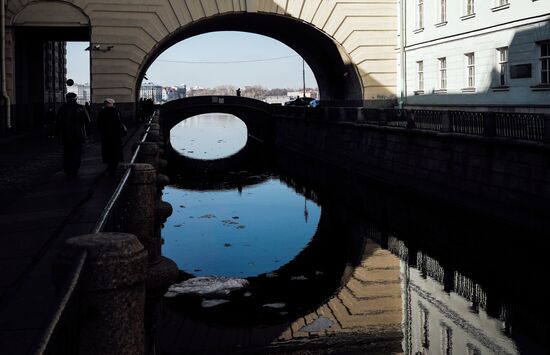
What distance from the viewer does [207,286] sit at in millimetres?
10586

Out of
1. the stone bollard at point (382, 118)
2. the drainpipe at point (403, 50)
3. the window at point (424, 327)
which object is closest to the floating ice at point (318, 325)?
the window at point (424, 327)

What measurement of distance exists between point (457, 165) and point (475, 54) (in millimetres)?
7158

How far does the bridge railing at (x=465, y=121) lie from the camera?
43.0 ft

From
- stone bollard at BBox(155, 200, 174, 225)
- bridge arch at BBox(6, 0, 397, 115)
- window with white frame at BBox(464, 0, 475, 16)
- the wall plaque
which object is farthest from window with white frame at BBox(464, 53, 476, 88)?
stone bollard at BBox(155, 200, 174, 225)

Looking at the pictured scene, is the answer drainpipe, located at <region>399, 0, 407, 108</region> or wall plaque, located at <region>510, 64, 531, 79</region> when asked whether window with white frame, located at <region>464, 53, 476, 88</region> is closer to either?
wall plaque, located at <region>510, 64, 531, 79</region>

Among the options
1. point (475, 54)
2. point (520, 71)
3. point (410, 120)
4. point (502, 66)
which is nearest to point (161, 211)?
point (410, 120)

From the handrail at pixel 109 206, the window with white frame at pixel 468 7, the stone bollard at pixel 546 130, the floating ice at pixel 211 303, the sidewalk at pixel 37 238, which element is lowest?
the floating ice at pixel 211 303

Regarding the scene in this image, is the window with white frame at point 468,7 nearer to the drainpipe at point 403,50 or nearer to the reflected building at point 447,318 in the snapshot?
the drainpipe at point 403,50

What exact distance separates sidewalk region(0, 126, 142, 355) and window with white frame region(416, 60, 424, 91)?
56.5ft

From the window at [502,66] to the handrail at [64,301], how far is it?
19507mm

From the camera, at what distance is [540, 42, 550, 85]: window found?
1856 cm

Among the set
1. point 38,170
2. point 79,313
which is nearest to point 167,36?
point 38,170

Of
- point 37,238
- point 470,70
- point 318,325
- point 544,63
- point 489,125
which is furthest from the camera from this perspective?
point 470,70

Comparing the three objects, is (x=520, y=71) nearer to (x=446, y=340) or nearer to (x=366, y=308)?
(x=366, y=308)
